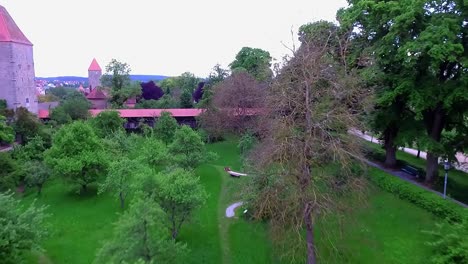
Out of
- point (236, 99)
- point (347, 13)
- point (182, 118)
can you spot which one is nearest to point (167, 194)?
point (347, 13)

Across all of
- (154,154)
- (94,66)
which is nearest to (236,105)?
(154,154)

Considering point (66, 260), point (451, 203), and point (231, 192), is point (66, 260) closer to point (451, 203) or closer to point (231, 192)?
point (231, 192)

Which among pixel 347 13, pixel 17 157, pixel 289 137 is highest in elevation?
pixel 347 13

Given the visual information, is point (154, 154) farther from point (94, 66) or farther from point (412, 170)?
point (94, 66)

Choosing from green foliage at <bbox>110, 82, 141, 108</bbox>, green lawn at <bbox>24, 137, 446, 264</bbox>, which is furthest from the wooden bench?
green foliage at <bbox>110, 82, 141, 108</bbox>

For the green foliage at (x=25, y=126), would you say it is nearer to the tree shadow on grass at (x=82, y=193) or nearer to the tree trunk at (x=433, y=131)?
the tree shadow on grass at (x=82, y=193)

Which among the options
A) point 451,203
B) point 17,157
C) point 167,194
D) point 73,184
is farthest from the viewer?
point 17,157

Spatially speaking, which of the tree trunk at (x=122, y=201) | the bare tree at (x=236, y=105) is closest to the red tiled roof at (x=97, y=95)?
the bare tree at (x=236, y=105)
